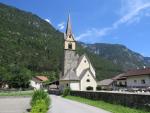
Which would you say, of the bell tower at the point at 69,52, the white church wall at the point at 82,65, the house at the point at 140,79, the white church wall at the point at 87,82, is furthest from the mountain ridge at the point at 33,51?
the house at the point at 140,79

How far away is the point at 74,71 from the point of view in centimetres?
6806

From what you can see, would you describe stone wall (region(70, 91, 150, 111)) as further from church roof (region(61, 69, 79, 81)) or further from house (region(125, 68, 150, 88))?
church roof (region(61, 69, 79, 81))

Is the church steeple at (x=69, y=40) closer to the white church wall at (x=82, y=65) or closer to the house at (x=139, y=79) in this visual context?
the white church wall at (x=82, y=65)

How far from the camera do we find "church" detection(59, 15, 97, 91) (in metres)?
65.4

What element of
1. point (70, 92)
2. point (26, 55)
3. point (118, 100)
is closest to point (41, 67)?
point (26, 55)

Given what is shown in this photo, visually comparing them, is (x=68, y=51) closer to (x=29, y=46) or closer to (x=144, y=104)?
(x=144, y=104)

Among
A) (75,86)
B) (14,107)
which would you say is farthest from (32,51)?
(14,107)

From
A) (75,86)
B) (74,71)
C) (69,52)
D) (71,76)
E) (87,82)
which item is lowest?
(75,86)

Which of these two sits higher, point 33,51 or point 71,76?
point 33,51

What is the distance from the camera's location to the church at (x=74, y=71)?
65.4m

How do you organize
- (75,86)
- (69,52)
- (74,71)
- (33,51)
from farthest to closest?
(33,51) < (69,52) < (74,71) < (75,86)

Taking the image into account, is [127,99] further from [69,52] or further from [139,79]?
[69,52]

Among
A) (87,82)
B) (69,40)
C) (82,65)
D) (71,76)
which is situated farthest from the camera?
(69,40)

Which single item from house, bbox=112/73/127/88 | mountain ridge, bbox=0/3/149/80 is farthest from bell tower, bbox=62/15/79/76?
mountain ridge, bbox=0/3/149/80
